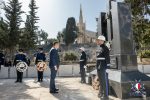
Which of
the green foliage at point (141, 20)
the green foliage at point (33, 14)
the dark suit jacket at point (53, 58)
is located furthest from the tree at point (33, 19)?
the dark suit jacket at point (53, 58)

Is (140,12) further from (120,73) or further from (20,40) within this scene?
(20,40)

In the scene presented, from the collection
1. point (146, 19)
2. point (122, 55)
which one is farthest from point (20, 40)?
point (122, 55)

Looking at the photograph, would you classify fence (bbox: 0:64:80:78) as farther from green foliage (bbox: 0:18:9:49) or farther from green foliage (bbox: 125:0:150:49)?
green foliage (bbox: 0:18:9:49)

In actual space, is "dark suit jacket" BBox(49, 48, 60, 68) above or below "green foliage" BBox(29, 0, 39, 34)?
below

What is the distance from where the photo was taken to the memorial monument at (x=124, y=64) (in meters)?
7.89

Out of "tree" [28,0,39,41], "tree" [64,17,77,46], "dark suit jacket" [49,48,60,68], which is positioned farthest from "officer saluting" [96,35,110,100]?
"tree" [64,17,77,46]

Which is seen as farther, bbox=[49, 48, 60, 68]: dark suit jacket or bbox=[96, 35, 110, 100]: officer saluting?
bbox=[49, 48, 60, 68]: dark suit jacket

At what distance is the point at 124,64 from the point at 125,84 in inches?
44.3

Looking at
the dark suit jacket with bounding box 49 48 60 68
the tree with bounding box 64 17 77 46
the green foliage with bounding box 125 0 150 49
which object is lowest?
the dark suit jacket with bounding box 49 48 60 68

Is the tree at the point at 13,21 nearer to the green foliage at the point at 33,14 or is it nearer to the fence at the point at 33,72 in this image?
the green foliage at the point at 33,14

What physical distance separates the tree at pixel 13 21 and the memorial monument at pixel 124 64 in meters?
39.2

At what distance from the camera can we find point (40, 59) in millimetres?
13641

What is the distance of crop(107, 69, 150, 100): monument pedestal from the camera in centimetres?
783

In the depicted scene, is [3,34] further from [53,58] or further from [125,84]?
[125,84]
